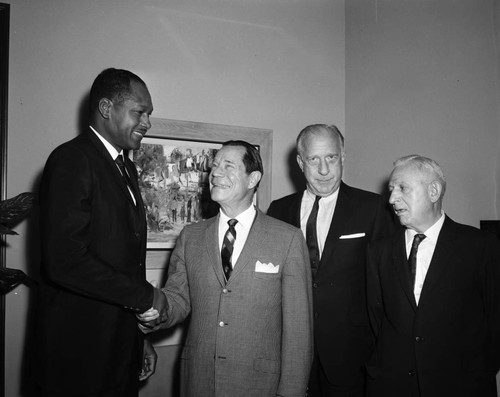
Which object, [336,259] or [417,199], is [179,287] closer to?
[336,259]

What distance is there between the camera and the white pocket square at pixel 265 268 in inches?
Answer: 83.6

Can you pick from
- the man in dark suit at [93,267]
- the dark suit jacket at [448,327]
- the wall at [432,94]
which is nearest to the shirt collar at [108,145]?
the man in dark suit at [93,267]

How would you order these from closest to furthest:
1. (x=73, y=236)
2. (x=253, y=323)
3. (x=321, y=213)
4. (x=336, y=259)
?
(x=73, y=236) < (x=253, y=323) < (x=336, y=259) < (x=321, y=213)

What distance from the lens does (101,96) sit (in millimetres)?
2199

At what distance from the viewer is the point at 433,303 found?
2152 millimetres

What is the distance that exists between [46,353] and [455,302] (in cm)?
182

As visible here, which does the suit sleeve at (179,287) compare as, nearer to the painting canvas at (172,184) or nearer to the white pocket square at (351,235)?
the white pocket square at (351,235)

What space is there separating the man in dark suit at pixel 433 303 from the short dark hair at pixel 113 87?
4.60 feet

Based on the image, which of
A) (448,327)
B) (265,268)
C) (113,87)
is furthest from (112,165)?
(448,327)

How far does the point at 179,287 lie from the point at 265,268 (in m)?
0.51

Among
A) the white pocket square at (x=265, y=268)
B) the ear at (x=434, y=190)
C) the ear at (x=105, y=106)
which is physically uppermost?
the ear at (x=105, y=106)

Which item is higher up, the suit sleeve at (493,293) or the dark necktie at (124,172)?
the dark necktie at (124,172)

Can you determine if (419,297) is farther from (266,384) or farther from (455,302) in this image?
(266,384)

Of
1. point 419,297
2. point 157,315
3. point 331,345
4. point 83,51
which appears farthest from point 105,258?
Answer: point 83,51
